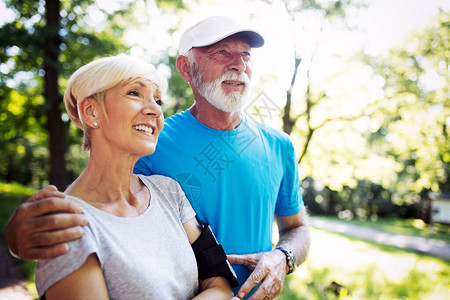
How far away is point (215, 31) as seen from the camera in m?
2.12

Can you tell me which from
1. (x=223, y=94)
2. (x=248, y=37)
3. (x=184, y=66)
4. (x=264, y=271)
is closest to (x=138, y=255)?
(x=264, y=271)

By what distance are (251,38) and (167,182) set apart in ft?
3.63

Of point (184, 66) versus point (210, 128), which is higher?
point (184, 66)

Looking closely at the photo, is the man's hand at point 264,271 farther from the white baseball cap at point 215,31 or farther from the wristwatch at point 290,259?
the white baseball cap at point 215,31

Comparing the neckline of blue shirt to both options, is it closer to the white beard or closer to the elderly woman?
the white beard

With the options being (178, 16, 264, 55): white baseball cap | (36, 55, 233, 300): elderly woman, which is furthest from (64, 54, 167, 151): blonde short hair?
(178, 16, 264, 55): white baseball cap

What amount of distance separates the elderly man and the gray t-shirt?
0.32 metres

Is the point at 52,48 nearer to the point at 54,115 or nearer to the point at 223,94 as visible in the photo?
the point at 54,115

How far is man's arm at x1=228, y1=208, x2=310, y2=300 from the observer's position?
1750 mm

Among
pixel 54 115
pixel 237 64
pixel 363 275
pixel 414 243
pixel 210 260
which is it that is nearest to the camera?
pixel 210 260

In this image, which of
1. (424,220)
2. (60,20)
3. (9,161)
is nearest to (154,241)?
(60,20)

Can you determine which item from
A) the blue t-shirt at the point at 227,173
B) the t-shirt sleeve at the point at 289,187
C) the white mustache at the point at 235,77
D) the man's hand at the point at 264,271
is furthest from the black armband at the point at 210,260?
the white mustache at the point at 235,77

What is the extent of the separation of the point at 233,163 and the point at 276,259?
61 centimetres

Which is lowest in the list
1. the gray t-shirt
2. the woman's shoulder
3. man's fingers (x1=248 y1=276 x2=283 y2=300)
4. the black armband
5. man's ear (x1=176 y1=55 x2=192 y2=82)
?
man's fingers (x1=248 y1=276 x2=283 y2=300)
